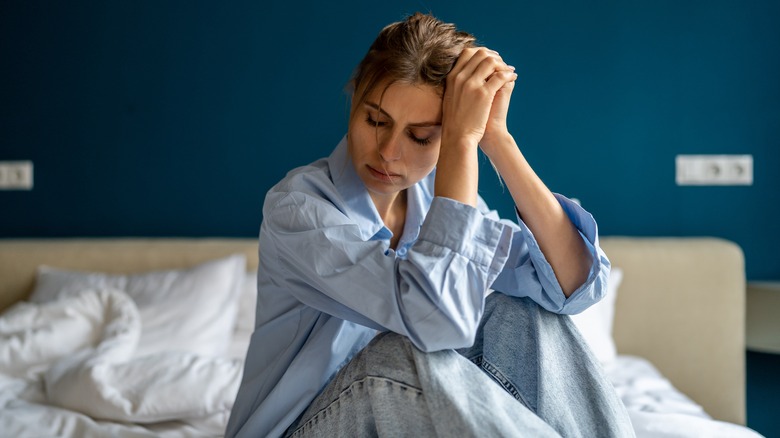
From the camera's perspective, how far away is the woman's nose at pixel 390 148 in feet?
4.29

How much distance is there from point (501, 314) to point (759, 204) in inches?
68.8

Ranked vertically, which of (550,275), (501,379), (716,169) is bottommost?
(501,379)

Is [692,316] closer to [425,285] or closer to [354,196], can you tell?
[354,196]

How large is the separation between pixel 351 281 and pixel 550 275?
1.16 ft

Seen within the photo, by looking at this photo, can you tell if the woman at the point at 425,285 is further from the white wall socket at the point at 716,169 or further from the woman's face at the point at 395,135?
the white wall socket at the point at 716,169

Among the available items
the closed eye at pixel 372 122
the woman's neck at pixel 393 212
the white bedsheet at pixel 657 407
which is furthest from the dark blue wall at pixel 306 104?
the closed eye at pixel 372 122

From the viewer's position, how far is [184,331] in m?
2.26

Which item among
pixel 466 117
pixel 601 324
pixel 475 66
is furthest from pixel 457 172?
pixel 601 324

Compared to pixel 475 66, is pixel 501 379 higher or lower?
lower

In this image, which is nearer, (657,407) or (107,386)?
(107,386)

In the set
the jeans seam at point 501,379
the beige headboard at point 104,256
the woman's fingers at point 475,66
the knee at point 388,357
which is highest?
the woman's fingers at point 475,66

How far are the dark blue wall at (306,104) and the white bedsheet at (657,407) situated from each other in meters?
0.59

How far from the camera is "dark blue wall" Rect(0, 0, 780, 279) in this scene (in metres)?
2.66

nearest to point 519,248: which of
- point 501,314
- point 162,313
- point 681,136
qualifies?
point 501,314
